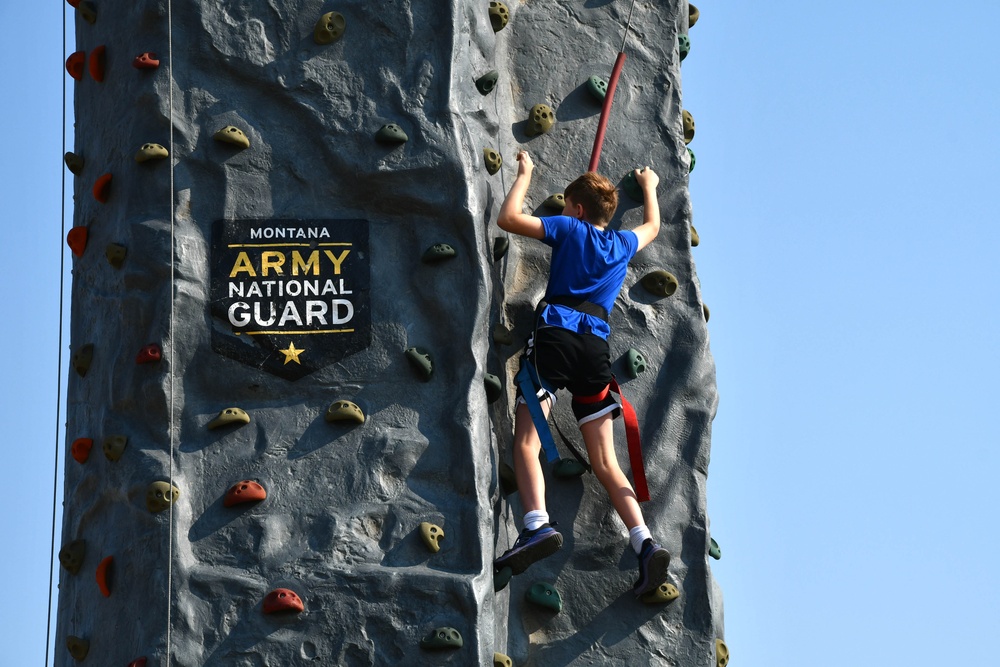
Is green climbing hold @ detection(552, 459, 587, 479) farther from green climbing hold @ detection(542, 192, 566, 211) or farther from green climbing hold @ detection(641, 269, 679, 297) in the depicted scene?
green climbing hold @ detection(542, 192, 566, 211)

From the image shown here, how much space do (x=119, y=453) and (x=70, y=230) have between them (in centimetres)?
120

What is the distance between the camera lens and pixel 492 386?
7367 millimetres

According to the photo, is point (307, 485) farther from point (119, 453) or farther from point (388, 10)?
point (388, 10)

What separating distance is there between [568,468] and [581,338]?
0.63m

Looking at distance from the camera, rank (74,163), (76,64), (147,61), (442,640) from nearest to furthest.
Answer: (442,640), (147,61), (74,163), (76,64)

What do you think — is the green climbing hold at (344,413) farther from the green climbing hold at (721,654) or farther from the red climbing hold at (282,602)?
the green climbing hold at (721,654)

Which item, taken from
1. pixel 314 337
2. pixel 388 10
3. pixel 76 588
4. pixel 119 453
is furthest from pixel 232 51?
pixel 76 588

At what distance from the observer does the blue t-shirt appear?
7379 millimetres

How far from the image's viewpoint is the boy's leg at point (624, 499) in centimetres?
723

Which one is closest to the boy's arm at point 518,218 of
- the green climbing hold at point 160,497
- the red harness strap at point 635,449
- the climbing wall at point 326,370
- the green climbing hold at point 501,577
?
the climbing wall at point 326,370

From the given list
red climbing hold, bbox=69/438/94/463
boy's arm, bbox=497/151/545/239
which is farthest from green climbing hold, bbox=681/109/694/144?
red climbing hold, bbox=69/438/94/463

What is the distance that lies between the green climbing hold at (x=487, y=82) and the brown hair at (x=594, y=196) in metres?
0.59

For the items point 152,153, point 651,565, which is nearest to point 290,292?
point 152,153

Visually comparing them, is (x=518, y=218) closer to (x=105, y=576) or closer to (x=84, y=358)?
(x=84, y=358)
